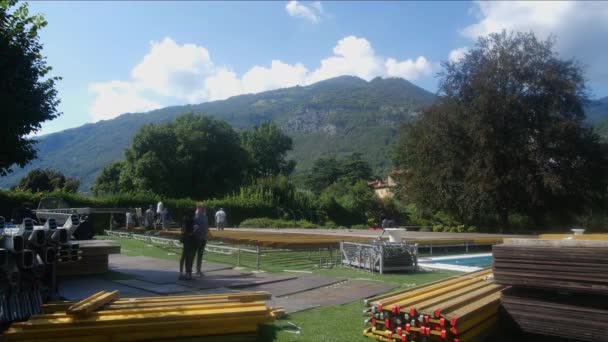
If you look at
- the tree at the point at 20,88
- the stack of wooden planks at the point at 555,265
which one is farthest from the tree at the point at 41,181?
the stack of wooden planks at the point at 555,265

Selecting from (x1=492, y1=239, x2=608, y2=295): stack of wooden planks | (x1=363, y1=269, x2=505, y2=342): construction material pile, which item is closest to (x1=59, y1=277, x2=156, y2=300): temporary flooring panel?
(x1=363, y1=269, x2=505, y2=342): construction material pile

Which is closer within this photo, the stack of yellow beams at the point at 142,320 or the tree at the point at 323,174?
the stack of yellow beams at the point at 142,320

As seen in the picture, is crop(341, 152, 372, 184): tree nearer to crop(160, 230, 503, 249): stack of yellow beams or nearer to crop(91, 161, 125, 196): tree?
crop(91, 161, 125, 196): tree

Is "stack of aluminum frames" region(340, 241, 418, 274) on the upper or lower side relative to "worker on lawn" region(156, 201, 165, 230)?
lower

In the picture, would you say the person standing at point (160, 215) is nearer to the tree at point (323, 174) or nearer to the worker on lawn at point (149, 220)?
the worker on lawn at point (149, 220)

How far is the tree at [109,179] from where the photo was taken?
71.2 m

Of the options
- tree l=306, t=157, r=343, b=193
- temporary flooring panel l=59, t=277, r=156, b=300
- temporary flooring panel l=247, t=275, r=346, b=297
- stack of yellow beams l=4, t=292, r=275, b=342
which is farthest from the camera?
tree l=306, t=157, r=343, b=193

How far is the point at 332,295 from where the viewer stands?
9484 millimetres

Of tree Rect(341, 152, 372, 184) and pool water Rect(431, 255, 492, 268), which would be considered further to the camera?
tree Rect(341, 152, 372, 184)

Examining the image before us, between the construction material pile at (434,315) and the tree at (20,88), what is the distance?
9875 mm

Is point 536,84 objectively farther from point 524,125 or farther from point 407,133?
point 407,133

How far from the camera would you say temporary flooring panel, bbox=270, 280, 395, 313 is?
852 cm

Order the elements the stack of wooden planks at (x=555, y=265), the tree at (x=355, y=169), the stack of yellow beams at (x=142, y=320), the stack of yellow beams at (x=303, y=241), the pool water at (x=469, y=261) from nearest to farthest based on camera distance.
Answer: the stack of yellow beams at (x=142, y=320), the stack of wooden planks at (x=555, y=265), the stack of yellow beams at (x=303, y=241), the pool water at (x=469, y=261), the tree at (x=355, y=169)

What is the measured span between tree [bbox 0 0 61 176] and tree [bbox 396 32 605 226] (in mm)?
26446
